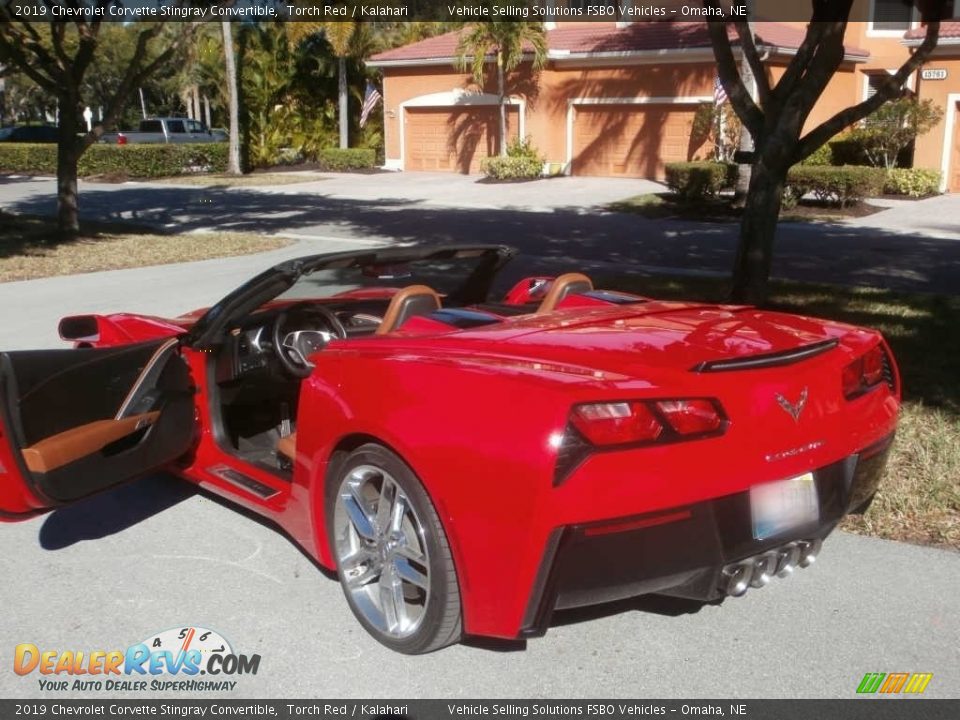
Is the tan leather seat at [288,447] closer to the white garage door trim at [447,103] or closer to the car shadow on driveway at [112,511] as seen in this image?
the car shadow on driveway at [112,511]

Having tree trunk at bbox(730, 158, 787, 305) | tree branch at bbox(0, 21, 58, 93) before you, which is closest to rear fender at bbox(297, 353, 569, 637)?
tree trunk at bbox(730, 158, 787, 305)

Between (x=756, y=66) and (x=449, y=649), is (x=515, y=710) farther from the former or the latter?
(x=756, y=66)

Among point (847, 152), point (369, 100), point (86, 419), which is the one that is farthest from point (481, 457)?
point (369, 100)

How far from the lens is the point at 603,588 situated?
3.00m

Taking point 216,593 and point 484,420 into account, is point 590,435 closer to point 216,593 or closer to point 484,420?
point 484,420

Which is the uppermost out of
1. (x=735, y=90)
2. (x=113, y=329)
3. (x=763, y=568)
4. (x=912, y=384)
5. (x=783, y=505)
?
(x=735, y=90)

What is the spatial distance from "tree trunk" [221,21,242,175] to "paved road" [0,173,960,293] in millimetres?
4558

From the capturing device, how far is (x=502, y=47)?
29016 millimetres

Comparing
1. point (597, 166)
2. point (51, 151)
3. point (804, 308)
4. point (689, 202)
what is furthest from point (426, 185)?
point (804, 308)

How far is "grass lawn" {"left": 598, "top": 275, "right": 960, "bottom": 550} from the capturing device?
15.3 feet

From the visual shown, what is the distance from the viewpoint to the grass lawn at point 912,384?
4.66 m

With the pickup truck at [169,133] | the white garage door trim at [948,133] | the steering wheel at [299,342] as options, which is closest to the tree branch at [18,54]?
the steering wheel at [299,342]

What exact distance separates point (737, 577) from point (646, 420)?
63 centimetres

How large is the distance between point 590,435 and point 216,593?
1920 millimetres
